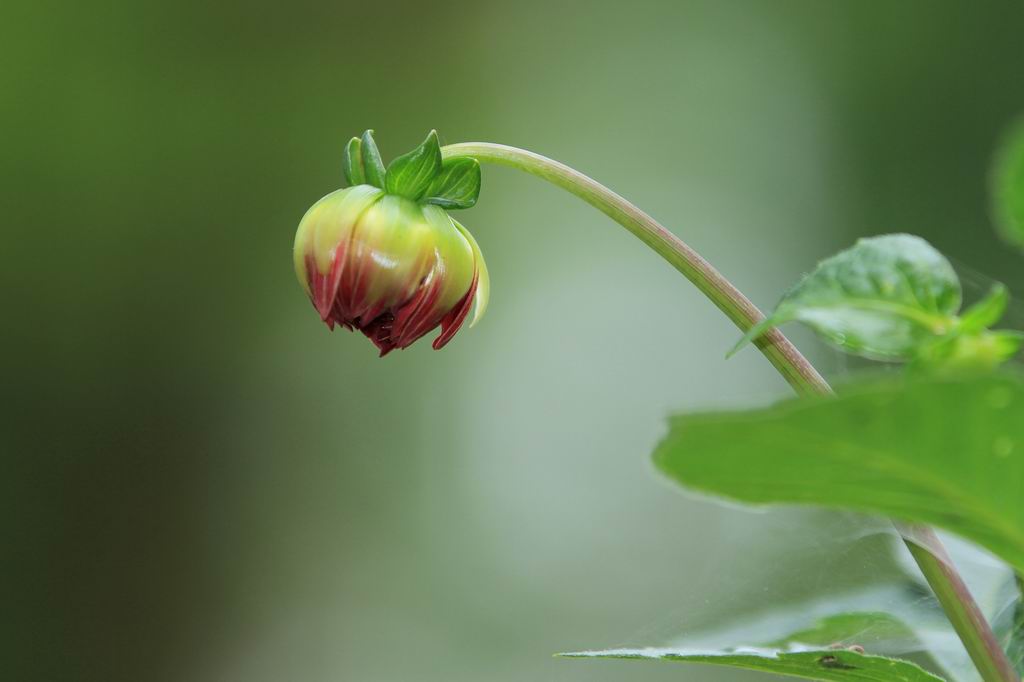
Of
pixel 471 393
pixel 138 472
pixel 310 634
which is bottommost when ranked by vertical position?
pixel 310 634

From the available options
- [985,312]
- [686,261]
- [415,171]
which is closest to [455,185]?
[415,171]

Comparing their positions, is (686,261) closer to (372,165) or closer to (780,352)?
(780,352)

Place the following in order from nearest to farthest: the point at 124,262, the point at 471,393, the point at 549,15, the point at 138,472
Result: the point at 138,472, the point at 124,262, the point at 471,393, the point at 549,15

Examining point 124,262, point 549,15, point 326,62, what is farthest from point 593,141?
point 124,262

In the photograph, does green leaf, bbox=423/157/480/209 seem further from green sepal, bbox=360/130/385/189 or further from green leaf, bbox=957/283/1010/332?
green leaf, bbox=957/283/1010/332

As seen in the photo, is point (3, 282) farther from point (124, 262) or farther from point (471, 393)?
point (471, 393)

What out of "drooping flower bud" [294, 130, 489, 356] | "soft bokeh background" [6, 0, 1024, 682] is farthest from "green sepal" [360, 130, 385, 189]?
"soft bokeh background" [6, 0, 1024, 682]
